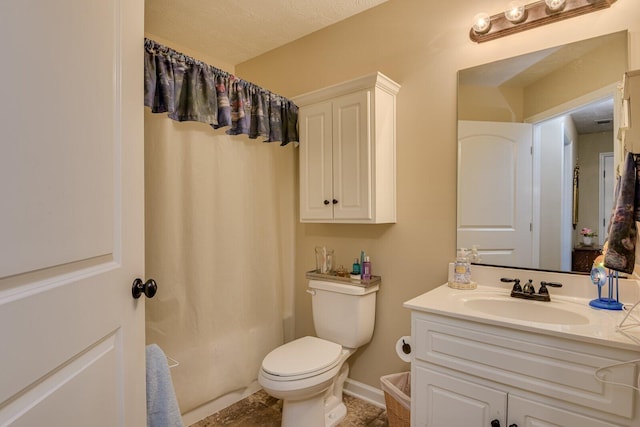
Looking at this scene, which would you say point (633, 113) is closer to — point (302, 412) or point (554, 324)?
point (554, 324)

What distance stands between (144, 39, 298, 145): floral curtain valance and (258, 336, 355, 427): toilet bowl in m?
1.31

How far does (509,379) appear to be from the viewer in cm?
118

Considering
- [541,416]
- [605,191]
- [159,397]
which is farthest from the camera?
[605,191]

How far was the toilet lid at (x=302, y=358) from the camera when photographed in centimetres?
164

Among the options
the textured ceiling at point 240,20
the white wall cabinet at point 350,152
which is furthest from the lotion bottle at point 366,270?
the textured ceiling at point 240,20

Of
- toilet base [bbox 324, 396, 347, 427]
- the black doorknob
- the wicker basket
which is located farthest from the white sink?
the black doorknob

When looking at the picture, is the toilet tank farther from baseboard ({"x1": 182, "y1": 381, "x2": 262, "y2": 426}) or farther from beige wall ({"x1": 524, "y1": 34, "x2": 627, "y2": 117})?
beige wall ({"x1": 524, "y1": 34, "x2": 627, "y2": 117})

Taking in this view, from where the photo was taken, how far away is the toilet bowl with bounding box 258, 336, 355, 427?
160 centimetres

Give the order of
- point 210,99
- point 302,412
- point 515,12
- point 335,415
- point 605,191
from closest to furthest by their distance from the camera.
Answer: point 605,191, point 515,12, point 302,412, point 210,99, point 335,415

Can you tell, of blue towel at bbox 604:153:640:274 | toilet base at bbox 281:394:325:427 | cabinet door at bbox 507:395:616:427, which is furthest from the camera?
toilet base at bbox 281:394:325:427

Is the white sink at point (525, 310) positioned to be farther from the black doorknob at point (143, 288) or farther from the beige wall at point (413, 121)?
the black doorknob at point (143, 288)

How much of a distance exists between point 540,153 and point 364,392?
1732 mm

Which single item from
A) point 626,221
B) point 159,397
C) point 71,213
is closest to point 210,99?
point 71,213

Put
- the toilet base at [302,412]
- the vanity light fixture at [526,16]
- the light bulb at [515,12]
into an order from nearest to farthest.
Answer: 1. the vanity light fixture at [526,16]
2. the light bulb at [515,12]
3. the toilet base at [302,412]
